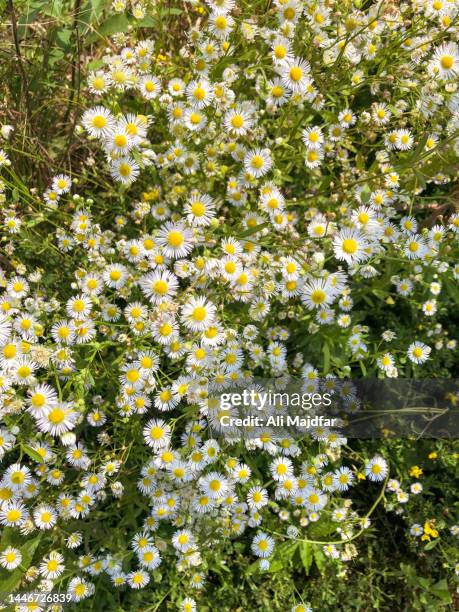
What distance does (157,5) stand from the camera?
246 centimetres

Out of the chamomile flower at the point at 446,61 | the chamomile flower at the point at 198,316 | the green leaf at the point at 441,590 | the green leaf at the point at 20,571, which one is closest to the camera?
the chamomile flower at the point at 198,316

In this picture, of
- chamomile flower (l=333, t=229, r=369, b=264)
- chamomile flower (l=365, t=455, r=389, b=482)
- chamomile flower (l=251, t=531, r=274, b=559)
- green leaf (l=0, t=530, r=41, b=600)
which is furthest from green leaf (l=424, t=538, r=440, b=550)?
green leaf (l=0, t=530, r=41, b=600)

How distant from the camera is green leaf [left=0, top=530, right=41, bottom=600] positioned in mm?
2443

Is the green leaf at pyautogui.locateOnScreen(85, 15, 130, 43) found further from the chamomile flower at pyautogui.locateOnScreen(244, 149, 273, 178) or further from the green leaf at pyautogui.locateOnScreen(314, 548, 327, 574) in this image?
the green leaf at pyautogui.locateOnScreen(314, 548, 327, 574)

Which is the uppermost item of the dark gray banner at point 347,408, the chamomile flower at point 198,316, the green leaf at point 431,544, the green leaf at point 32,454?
the chamomile flower at point 198,316

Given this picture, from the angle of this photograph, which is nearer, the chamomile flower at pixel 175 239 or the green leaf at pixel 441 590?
the chamomile flower at pixel 175 239

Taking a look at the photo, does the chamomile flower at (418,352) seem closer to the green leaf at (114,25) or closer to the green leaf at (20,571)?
the green leaf at (20,571)

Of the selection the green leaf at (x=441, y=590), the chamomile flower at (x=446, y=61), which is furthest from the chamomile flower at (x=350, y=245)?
the green leaf at (x=441, y=590)

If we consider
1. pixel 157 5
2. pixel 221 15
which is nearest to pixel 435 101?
pixel 221 15

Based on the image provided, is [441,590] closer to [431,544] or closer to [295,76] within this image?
[431,544]

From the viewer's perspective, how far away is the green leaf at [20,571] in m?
2.44

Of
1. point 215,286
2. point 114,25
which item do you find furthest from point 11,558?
point 114,25

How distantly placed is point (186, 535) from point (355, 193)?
1.92 meters

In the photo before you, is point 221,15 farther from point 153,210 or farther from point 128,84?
point 153,210
